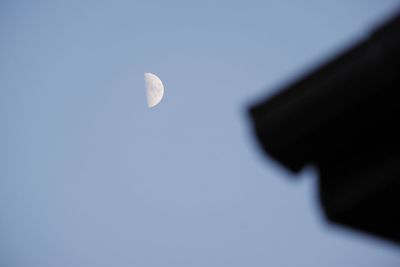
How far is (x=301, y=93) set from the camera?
172cm

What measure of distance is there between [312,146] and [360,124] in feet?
0.82

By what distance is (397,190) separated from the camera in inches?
68.2

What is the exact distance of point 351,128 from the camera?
5.58 ft

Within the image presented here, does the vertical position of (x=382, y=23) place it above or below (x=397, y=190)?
above

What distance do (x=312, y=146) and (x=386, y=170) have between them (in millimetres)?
407

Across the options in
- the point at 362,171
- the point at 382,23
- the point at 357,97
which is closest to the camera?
the point at 357,97

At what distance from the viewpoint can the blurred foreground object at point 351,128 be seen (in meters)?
1.62

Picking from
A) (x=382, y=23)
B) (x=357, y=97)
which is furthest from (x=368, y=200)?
(x=382, y=23)

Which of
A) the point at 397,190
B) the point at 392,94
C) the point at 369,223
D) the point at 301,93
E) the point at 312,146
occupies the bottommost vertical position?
the point at 369,223

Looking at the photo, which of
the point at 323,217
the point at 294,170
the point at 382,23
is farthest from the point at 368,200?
the point at 382,23

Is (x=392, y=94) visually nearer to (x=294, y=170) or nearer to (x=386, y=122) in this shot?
(x=386, y=122)

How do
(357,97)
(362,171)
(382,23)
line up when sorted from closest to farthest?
(357,97)
(382,23)
(362,171)

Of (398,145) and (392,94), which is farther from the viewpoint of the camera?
(398,145)

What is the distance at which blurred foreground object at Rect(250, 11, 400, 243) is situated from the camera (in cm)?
162
